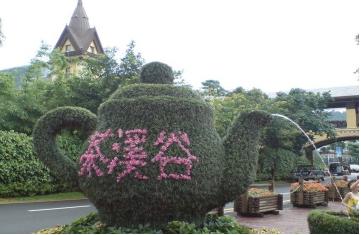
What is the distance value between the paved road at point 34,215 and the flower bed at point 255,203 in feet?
14.3

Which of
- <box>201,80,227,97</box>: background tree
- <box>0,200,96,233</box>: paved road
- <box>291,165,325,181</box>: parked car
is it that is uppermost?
<box>201,80,227,97</box>: background tree

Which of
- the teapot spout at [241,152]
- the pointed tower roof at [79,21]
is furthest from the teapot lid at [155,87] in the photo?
the pointed tower roof at [79,21]

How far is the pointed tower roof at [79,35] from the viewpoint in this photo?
43875mm

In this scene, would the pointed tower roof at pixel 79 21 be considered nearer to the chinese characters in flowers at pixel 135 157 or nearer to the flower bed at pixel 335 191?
the flower bed at pixel 335 191

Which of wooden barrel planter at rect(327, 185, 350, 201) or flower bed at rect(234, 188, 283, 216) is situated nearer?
Answer: flower bed at rect(234, 188, 283, 216)

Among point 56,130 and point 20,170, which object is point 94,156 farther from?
point 20,170

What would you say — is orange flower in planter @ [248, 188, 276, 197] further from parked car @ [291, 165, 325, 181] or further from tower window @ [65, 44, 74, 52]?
tower window @ [65, 44, 74, 52]

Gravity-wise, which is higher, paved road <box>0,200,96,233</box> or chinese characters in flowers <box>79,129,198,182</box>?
chinese characters in flowers <box>79,129,198,182</box>

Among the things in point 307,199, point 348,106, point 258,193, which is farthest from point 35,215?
point 348,106

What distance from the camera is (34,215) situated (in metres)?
11.8

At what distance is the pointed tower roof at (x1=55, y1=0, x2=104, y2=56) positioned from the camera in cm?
4388

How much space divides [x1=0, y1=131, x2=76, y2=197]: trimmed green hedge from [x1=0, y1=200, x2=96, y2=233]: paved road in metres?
1.68

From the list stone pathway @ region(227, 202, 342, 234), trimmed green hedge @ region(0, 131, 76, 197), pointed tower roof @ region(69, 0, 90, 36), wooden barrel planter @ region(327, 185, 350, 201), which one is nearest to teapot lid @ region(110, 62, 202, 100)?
stone pathway @ region(227, 202, 342, 234)

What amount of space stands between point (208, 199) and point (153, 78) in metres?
2.23
